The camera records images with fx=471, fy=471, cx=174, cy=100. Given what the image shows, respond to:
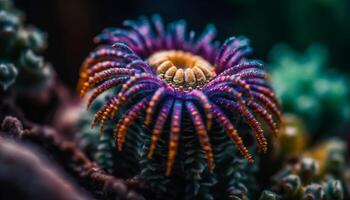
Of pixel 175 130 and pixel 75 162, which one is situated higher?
pixel 75 162

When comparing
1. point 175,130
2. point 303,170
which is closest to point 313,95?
point 303,170

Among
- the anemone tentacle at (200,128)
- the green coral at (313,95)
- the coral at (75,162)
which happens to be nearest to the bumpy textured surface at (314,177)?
the green coral at (313,95)

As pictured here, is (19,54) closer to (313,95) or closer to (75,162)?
(75,162)

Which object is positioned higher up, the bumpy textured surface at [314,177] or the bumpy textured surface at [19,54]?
the bumpy textured surface at [19,54]

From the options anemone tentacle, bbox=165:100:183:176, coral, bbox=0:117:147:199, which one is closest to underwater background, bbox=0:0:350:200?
coral, bbox=0:117:147:199

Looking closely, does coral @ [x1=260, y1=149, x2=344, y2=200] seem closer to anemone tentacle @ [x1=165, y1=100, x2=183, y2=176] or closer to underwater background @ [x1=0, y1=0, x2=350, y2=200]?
underwater background @ [x1=0, y1=0, x2=350, y2=200]

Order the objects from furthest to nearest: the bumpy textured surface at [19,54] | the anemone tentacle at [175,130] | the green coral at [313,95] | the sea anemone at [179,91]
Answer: the green coral at [313,95], the bumpy textured surface at [19,54], the sea anemone at [179,91], the anemone tentacle at [175,130]

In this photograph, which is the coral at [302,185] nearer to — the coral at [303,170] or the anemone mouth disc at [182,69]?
the coral at [303,170]
